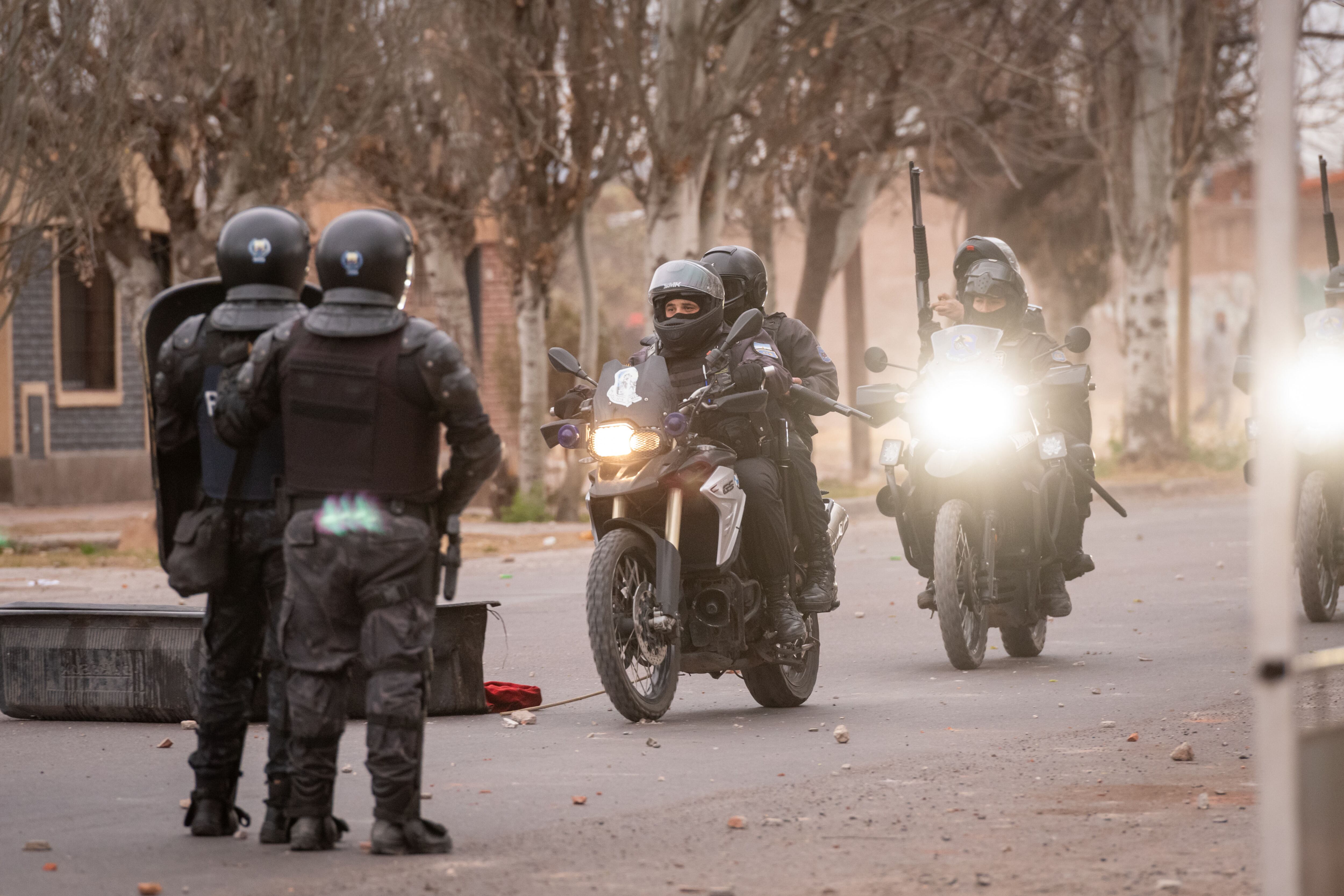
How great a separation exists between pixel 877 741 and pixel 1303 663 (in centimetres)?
381

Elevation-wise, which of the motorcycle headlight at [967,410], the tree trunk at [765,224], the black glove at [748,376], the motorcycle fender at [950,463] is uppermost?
the tree trunk at [765,224]

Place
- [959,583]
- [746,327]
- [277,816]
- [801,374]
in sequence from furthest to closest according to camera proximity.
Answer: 1. [959,583]
2. [801,374]
3. [746,327]
4. [277,816]

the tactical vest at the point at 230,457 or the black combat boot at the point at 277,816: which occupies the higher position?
the tactical vest at the point at 230,457

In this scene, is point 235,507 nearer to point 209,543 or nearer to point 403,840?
point 209,543

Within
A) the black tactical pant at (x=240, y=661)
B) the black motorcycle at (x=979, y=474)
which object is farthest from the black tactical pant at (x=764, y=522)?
the black tactical pant at (x=240, y=661)

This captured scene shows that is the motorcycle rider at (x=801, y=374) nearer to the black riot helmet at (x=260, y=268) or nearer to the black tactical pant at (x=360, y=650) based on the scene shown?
the black riot helmet at (x=260, y=268)

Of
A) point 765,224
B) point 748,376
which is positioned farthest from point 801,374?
point 765,224

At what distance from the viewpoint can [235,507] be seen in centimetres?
574

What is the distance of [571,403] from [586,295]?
14.1 metres

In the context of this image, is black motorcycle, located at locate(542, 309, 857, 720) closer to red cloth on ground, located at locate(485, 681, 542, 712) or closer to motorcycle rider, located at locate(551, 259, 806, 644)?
motorcycle rider, located at locate(551, 259, 806, 644)

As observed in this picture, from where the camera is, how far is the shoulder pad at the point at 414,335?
5426mm

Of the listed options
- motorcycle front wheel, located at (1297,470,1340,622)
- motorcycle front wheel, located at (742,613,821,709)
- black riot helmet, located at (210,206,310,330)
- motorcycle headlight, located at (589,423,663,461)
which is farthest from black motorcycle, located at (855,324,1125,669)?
→ black riot helmet, located at (210,206,310,330)

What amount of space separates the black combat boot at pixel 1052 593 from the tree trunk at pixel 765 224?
14.0 meters

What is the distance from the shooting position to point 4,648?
823 centimetres
